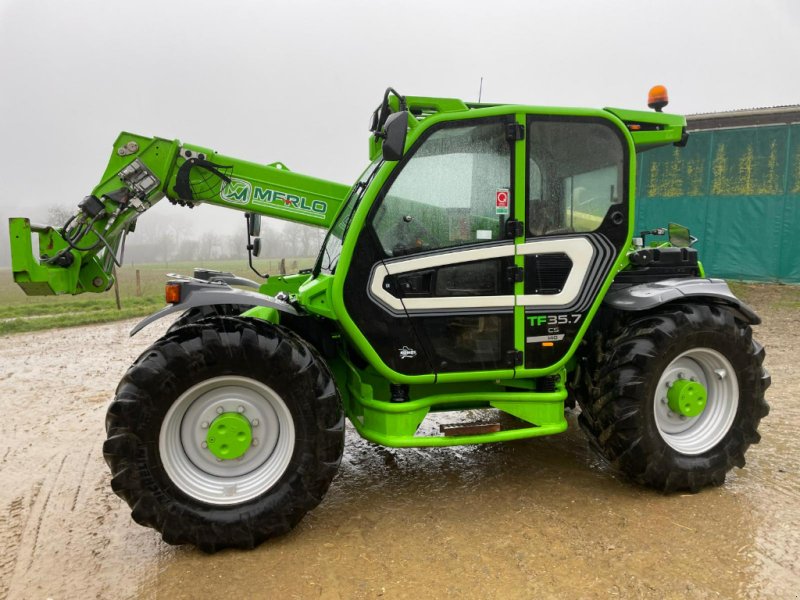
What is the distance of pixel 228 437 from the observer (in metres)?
3.28

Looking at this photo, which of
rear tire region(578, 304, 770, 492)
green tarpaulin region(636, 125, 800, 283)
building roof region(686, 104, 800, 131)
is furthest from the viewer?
building roof region(686, 104, 800, 131)

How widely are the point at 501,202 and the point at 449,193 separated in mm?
323

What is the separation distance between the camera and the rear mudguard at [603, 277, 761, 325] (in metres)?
3.71

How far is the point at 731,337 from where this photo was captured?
3.80 meters

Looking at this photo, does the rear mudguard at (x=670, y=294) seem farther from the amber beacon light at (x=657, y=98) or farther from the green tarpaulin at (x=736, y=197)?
the green tarpaulin at (x=736, y=197)

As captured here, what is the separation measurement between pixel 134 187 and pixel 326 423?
2.14 metres

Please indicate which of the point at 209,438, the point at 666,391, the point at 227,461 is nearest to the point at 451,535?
the point at 227,461

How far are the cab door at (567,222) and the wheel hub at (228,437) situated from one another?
5.86ft

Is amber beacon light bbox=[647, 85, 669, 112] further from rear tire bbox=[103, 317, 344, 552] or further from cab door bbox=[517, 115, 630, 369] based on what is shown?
rear tire bbox=[103, 317, 344, 552]

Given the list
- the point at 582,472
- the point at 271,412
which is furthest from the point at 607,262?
the point at 271,412

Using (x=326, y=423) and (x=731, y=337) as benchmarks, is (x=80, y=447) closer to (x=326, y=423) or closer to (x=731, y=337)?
(x=326, y=423)

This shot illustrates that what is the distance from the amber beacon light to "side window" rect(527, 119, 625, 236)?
67 centimetres

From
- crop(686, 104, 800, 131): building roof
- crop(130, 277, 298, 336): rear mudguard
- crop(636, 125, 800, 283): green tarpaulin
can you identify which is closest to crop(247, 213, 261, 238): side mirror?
crop(130, 277, 298, 336): rear mudguard

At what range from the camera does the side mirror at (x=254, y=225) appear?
4.58 metres
